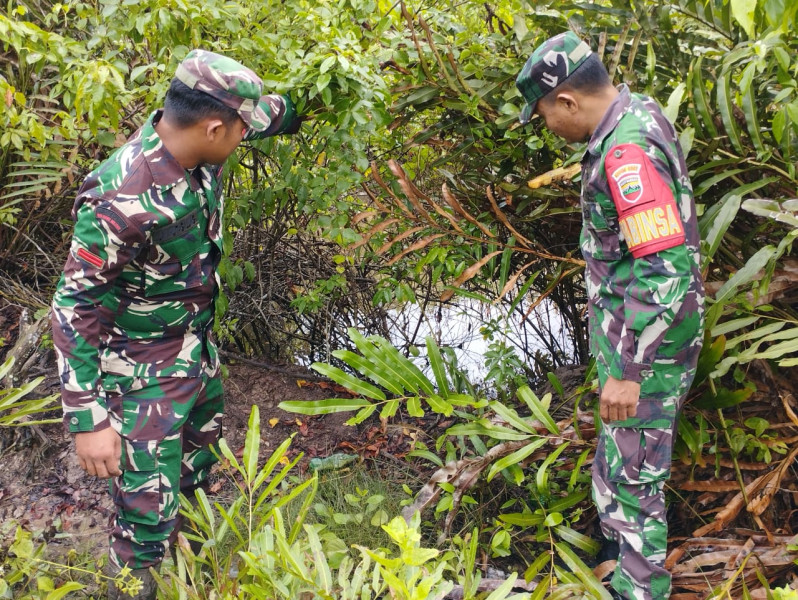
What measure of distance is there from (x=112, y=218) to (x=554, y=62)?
131 cm

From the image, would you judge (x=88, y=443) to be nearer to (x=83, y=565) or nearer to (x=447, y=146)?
(x=83, y=565)

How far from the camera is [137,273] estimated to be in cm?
190

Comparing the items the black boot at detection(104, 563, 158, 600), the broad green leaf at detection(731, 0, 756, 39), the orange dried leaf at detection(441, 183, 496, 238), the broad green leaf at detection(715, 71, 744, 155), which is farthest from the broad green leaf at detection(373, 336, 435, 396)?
the broad green leaf at detection(731, 0, 756, 39)

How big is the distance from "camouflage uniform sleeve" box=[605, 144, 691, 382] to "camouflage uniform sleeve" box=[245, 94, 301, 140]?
1060mm

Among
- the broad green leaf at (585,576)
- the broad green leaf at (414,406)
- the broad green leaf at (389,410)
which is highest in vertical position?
the broad green leaf at (389,410)

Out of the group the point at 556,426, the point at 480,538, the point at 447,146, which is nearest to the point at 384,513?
the point at 480,538

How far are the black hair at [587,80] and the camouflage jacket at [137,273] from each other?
0.91m

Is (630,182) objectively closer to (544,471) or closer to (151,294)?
(544,471)

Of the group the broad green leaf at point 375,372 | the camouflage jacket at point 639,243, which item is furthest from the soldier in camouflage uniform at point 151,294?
the camouflage jacket at point 639,243

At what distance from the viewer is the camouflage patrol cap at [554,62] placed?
1853mm

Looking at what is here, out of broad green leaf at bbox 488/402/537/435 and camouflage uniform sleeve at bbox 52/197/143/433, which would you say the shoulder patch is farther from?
broad green leaf at bbox 488/402/537/435

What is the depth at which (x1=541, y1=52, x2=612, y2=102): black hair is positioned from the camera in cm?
188

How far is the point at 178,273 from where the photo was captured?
1.98 metres

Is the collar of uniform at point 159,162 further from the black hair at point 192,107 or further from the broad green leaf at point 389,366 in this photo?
the broad green leaf at point 389,366
